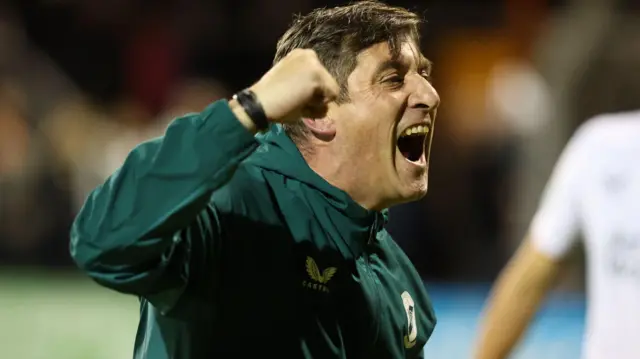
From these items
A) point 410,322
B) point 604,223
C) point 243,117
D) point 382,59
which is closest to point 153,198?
point 243,117

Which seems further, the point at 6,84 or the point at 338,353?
the point at 6,84

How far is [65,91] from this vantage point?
23.5ft

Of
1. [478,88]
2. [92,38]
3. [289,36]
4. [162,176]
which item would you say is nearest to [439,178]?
[478,88]

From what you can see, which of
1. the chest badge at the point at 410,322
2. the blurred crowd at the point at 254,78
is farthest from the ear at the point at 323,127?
the blurred crowd at the point at 254,78

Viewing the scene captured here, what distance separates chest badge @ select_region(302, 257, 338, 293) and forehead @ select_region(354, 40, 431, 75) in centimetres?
44

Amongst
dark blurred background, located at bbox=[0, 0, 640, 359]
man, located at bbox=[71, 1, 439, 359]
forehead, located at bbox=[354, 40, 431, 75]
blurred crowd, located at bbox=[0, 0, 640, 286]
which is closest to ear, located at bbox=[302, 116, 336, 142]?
man, located at bbox=[71, 1, 439, 359]

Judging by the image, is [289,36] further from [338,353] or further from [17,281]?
[17,281]

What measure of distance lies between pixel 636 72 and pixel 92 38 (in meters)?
3.25

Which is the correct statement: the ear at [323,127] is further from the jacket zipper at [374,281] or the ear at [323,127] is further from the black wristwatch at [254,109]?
→ the black wristwatch at [254,109]

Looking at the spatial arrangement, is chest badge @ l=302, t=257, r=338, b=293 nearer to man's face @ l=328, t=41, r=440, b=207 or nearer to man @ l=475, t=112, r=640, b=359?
man's face @ l=328, t=41, r=440, b=207

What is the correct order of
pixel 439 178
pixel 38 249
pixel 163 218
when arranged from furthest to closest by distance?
pixel 439 178 → pixel 38 249 → pixel 163 218

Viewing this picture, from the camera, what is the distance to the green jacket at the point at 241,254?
6.33ft

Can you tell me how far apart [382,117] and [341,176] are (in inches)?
6.0

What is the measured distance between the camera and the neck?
2.54 meters
